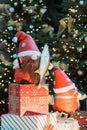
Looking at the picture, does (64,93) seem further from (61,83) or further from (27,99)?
(27,99)

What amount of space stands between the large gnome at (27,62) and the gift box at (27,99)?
5.1 inches

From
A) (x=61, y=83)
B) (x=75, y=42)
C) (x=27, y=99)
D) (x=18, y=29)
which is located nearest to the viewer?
(x=27, y=99)

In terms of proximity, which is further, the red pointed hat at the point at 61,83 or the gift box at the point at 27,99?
the red pointed hat at the point at 61,83

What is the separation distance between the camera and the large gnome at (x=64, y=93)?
14.7 ft

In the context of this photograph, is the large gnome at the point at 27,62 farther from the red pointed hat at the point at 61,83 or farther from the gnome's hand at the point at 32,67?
the red pointed hat at the point at 61,83

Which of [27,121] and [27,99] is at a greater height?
[27,99]

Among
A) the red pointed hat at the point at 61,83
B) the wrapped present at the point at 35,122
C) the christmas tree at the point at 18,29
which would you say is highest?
the christmas tree at the point at 18,29

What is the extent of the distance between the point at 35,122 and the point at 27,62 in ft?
2.48

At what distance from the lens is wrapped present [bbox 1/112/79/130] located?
395 cm

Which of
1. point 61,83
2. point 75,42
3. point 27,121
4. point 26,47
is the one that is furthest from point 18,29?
point 27,121

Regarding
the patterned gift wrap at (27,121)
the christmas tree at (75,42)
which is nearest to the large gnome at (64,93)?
the patterned gift wrap at (27,121)

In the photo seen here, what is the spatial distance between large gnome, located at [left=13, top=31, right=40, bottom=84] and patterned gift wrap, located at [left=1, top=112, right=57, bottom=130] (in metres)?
0.44

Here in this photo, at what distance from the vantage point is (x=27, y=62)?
4379mm

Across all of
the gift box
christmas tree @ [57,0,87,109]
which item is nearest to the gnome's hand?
the gift box
